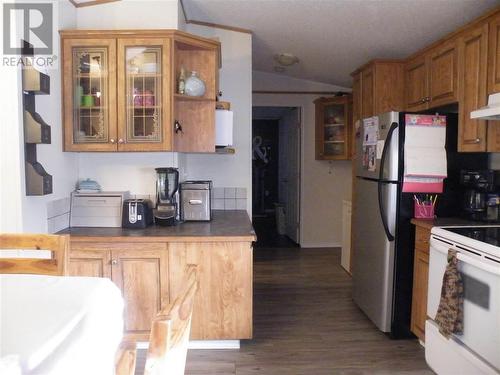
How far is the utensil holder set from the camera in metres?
2.82

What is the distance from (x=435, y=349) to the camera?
7.80ft

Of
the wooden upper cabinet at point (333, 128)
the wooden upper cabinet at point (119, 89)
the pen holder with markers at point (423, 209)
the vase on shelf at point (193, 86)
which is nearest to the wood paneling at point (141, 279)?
the wooden upper cabinet at point (119, 89)

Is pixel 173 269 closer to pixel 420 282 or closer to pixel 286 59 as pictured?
pixel 420 282

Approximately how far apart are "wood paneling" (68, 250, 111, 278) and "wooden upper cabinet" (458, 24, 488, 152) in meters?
2.47

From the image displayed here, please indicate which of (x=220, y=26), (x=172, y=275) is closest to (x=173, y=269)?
(x=172, y=275)

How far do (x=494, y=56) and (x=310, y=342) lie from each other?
7.25 ft

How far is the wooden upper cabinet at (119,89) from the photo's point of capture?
2703mm

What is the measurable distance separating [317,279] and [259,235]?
2728mm

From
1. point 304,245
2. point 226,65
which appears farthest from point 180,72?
point 304,245

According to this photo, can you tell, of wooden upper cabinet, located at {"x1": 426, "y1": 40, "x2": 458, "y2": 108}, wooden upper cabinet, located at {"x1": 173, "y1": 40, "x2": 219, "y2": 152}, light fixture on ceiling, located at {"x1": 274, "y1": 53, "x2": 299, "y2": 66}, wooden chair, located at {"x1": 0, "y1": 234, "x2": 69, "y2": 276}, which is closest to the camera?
wooden chair, located at {"x1": 0, "y1": 234, "x2": 69, "y2": 276}

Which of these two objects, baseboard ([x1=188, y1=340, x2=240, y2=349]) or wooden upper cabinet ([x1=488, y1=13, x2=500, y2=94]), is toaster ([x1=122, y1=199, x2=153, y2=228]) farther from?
wooden upper cabinet ([x1=488, y1=13, x2=500, y2=94])

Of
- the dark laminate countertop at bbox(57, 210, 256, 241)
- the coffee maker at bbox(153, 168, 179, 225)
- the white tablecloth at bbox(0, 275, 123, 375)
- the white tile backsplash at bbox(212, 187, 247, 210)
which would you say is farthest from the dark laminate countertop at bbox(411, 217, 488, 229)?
the white tablecloth at bbox(0, 275, 123, 375)

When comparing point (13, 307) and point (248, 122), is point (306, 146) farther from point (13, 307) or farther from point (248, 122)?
point (13, 307)

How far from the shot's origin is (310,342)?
9.32 feet
